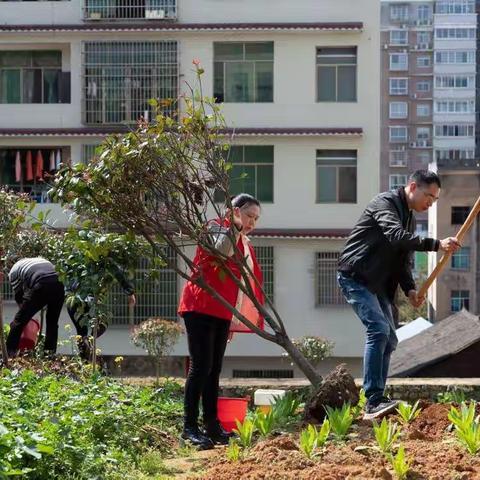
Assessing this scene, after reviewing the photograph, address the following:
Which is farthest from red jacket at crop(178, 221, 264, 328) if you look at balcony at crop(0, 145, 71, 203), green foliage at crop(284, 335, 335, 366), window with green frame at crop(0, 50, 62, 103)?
window with green frame at crop(0, 50, 62, 103)

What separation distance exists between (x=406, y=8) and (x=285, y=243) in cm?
5912

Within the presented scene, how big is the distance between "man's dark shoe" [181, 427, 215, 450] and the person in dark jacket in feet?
10.3

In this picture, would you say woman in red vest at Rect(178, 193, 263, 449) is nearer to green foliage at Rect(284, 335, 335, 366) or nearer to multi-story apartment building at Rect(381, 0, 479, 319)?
green foliage at Rect(284, 335, 335, 366)

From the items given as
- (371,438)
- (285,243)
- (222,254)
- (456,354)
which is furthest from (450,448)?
(285,243)

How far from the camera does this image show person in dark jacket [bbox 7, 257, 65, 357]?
9.11 meters

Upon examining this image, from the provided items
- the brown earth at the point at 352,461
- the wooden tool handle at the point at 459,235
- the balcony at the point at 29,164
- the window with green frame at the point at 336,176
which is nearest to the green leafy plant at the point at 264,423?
the brown earth at the point at 352,461

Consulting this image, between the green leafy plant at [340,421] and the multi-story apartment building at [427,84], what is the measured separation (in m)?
69.2

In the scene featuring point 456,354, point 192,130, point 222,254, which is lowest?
point 456,354

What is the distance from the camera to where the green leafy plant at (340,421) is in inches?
213

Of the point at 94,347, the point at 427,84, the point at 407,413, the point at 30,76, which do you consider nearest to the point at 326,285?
the point at 30,76

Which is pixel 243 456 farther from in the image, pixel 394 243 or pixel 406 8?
pixel 406 8

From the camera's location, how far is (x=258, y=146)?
25078mm

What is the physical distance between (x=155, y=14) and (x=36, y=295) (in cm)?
1726

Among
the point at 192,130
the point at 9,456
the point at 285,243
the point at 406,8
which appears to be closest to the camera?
the point at 9,456
